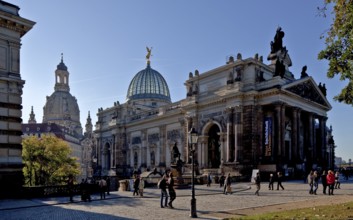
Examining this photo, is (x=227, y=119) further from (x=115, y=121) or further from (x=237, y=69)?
(x=115, y=121)

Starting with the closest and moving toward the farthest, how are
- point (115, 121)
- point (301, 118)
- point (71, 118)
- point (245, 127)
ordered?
point (245, 127) → point (301, 118) → point (115, 121) → point (71, 118)

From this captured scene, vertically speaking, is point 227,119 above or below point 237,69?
below

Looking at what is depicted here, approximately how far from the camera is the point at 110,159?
84750mm

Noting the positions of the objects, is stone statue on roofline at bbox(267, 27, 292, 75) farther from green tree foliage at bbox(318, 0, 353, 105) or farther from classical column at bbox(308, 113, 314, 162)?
green tree foliage at bbox(318, 0, 353, 105)

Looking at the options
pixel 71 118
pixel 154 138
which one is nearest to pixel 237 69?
pixel 154 138

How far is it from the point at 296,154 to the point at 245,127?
7.53 metres

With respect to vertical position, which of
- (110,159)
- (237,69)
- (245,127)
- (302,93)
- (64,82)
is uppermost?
(64,82)

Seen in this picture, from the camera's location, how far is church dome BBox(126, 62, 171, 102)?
94438 mm

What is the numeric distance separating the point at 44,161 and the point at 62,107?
10415cm

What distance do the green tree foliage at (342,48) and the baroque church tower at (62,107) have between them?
144 metres

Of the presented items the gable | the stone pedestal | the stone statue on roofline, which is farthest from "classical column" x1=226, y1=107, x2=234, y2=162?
the stone pedestal

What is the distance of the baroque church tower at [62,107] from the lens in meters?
156

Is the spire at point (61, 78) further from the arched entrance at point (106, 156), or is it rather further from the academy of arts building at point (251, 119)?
the academy of arts building at point (251, 119)

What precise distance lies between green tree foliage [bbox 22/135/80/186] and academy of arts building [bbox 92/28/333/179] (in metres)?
17.7
